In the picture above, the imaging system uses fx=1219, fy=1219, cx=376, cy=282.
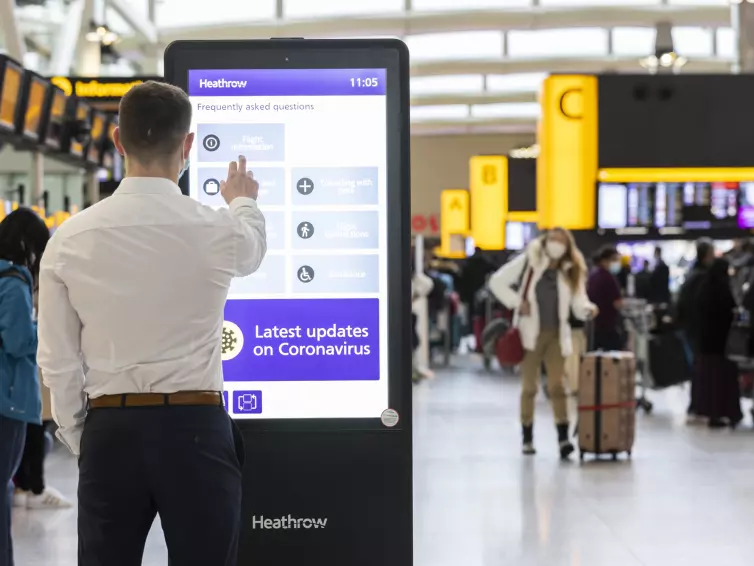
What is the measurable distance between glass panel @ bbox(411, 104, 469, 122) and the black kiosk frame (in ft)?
100.0

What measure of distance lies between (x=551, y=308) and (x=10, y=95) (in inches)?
184

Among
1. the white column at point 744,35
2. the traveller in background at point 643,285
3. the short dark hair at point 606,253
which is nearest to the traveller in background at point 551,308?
the short dark hair at point 606,253

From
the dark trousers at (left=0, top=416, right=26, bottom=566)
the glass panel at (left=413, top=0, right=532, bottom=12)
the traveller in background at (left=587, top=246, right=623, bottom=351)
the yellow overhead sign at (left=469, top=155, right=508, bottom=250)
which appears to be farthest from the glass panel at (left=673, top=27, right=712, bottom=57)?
the dark trousers at (left=0, top=416, right=26, bottom=566)

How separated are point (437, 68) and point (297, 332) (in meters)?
22.6

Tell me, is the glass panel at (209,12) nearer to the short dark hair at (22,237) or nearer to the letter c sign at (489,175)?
the letter c sign at (489,175)

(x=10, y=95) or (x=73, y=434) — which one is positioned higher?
(x=10, y=95)

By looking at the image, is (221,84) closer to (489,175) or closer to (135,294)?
(135,294)

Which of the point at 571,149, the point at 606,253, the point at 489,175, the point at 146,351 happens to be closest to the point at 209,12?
the point at 489,175

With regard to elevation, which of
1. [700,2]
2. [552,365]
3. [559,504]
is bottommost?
[559,504]

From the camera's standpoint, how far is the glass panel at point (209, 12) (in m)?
22.9

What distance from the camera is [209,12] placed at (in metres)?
23.6

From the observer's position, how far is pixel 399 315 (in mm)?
3574

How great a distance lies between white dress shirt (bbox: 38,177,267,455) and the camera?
8.64 ft

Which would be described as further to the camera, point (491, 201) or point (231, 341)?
point (491, 201)
